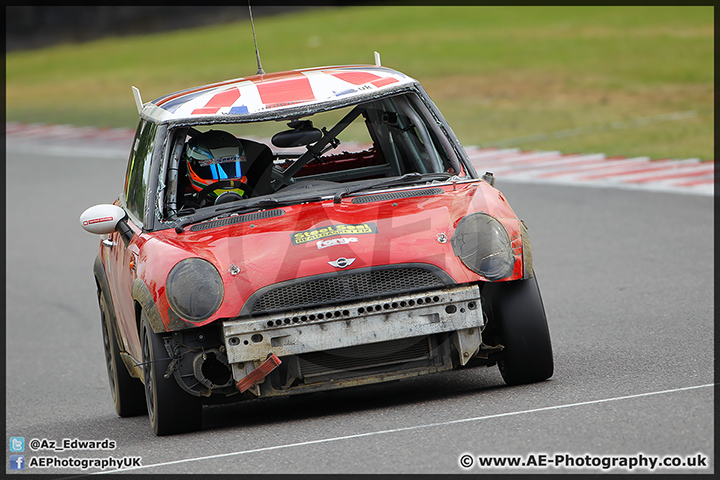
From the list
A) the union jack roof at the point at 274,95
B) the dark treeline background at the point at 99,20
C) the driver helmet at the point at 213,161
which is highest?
the dark treeline background at the point at 99,20

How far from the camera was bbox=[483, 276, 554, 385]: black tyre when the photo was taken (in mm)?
5590

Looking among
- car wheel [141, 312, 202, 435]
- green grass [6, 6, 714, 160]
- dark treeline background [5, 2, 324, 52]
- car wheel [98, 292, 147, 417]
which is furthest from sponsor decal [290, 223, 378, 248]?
dark treeline background [5, 2, 324, 52]

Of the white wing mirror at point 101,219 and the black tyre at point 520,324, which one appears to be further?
the white wing mirror at point 101,219

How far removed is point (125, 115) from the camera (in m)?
28.7

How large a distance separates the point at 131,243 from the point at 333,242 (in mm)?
1286

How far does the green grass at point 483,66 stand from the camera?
20.7 m

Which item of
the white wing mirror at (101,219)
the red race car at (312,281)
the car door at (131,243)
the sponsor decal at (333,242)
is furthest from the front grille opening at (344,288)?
the white wing mirror at (101,219)

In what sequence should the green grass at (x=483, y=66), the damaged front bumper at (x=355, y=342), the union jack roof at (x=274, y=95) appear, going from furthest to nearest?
the green grass at (x=483, y=66)
the union jack roof at (x=274, y=95)
the damaged front bumper at (x=355, y=342)

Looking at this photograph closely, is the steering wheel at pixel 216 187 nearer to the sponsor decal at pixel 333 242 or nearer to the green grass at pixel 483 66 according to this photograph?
the sponsor decal at pixel 333 242

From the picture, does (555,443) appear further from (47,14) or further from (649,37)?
(47,14)

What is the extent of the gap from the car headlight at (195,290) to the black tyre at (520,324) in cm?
132

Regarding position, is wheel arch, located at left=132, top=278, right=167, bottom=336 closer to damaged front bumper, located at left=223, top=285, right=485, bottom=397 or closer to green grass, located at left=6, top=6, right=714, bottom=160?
damaged front bumper, located at left=223, top=285, right=485, bottom=397

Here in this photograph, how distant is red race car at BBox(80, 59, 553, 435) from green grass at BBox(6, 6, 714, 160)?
10356 millimetres

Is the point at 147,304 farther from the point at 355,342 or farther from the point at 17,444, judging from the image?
the point at 17,444
